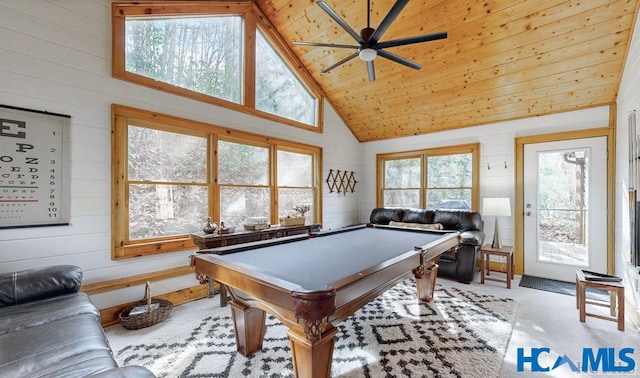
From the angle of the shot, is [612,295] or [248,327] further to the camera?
[612,295]

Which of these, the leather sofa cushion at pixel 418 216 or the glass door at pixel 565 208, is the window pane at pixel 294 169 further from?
the glass door at pixel 565 208

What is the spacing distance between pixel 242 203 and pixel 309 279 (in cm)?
269

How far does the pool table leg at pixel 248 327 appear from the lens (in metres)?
2.05

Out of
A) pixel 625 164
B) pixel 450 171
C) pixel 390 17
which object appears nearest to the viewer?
pixel 390 17

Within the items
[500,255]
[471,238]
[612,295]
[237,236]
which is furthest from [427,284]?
[237,236]

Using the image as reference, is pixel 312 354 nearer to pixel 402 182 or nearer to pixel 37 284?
pixel 37 284

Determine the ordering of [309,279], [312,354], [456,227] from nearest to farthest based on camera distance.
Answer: [312,354], [309,279], [456,227]

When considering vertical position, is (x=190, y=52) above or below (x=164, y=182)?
above

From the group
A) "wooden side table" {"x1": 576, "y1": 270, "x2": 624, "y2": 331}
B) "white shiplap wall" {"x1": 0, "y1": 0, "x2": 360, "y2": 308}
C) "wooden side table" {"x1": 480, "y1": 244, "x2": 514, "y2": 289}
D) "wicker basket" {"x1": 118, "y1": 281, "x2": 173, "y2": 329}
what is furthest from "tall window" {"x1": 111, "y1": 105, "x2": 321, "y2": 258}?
"wooden side table" {"x1": 576, "y1": 270, "x2": 624, "y2": 331}

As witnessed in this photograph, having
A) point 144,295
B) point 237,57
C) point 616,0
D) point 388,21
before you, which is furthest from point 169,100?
point 616,0

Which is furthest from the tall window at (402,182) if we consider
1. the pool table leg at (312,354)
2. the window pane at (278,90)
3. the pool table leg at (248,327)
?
the pool table leg at (312,354)

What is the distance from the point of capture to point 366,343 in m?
2.30

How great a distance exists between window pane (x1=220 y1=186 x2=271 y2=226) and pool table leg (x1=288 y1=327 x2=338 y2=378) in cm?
260

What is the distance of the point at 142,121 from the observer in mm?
3025
